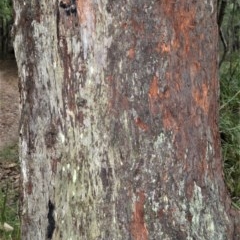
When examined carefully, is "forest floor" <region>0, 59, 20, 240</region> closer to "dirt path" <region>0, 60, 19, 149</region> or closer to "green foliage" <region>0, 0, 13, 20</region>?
"dirt path" <region>0, 60, 19, 149</region>

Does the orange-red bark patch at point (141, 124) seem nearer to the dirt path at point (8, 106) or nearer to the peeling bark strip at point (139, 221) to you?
the peeling bark strip at point (139, 221)

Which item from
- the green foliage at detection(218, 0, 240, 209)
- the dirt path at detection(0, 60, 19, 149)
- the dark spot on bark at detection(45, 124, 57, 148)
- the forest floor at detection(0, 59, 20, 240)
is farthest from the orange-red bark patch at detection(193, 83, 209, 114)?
the dirt path at detection(0, 60, 19, 149)

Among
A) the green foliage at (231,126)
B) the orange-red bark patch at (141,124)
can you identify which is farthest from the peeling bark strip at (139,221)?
the green foliage at (231,126)

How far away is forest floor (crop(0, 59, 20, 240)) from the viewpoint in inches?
179

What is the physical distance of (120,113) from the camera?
1992mm

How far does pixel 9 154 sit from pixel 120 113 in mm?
7589

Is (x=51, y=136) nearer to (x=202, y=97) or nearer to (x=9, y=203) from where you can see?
(x=202, y=97)

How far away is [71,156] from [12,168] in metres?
6.13

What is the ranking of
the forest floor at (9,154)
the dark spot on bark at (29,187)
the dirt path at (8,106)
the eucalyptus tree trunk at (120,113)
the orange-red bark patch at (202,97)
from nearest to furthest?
the eucalyptus tree trunk at (120,113) → the orange-red bark patch at (202,97) → the dark spot on bark at (29,187) → the forest floor at (9,154) → the dirt path at (8,106)

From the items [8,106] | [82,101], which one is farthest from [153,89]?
[8,106]

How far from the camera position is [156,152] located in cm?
203

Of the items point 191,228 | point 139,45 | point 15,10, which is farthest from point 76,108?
point 191,228

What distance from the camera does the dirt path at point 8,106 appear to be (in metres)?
10.8

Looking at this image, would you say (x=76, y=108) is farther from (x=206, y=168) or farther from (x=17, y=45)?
(x=206, y=168)
